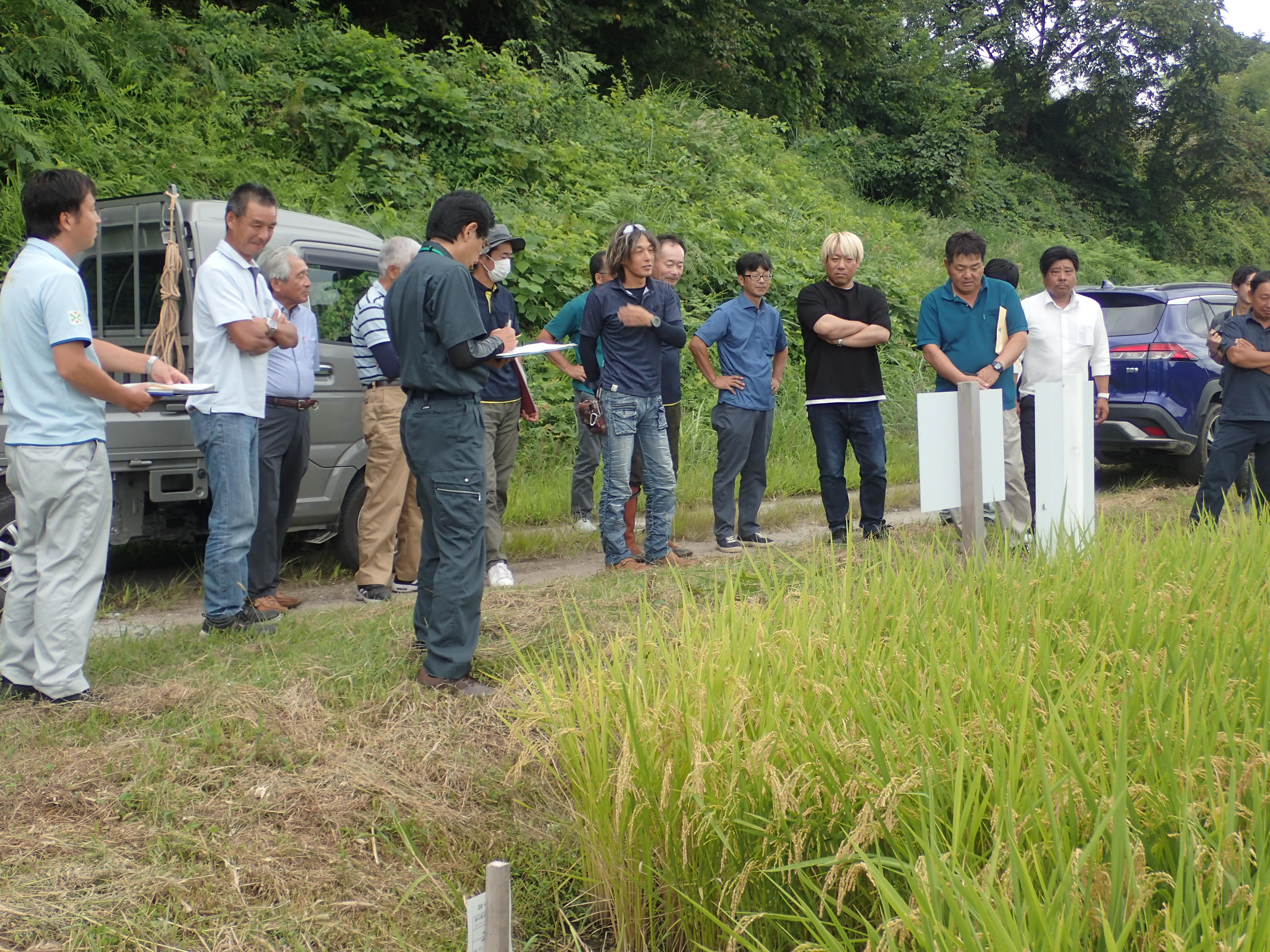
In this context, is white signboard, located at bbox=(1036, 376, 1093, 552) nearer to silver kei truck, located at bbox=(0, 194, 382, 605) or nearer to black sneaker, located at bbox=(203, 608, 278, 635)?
black sneaker, located at bbox=(203, 608, 278, 635)

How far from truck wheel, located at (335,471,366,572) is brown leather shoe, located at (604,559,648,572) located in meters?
1.52

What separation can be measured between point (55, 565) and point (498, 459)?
2.92 m

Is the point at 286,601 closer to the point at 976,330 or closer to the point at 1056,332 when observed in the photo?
the point at 976,330

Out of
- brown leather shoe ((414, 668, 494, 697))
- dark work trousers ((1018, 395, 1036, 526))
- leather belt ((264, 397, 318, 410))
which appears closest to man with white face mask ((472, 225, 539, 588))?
leather belt ((264, 397, 318, 410))

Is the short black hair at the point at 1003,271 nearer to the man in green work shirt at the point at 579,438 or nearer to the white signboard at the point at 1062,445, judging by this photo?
A: the man in green work shirt at the point at 579,438

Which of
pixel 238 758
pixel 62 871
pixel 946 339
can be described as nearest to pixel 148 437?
pixel 238 758

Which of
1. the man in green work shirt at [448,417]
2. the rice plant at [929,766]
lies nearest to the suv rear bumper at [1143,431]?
the rice plant at [929,766]

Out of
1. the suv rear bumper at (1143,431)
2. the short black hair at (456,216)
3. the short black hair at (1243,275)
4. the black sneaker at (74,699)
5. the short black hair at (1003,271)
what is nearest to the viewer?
the black sneaker at (74,699)

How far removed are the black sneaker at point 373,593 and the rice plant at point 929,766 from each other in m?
2.66

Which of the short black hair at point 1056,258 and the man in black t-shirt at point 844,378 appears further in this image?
the short black hair at point 1056,258

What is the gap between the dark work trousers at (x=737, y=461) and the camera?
7.50m

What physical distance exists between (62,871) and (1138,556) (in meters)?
3.60

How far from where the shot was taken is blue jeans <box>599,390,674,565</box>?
21.6 feet

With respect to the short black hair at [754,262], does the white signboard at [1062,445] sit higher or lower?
lower
